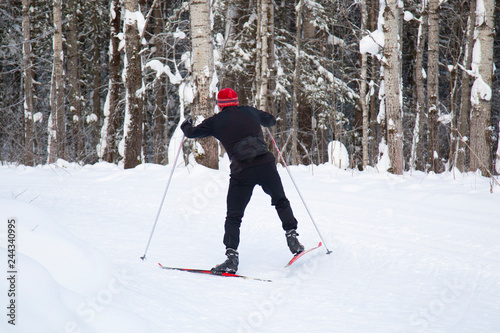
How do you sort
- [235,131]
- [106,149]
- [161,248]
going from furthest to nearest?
[106,149]
[161,248]
[235,131]

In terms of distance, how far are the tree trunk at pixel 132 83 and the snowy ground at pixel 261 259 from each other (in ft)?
11.3

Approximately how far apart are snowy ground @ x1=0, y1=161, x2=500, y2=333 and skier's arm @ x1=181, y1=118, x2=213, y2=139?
4.56 feet

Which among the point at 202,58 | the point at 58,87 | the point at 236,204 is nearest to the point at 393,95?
the point at 202,58

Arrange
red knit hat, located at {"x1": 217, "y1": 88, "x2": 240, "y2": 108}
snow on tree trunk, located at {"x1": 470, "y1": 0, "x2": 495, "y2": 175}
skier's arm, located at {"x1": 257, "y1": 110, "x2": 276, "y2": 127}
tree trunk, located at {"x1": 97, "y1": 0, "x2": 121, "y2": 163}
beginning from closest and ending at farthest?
red knit hat, located at {"x1": 217, "y1": 88, "x2": 240, "y2": 108} → skier's arm, located at {"x1": 257, "y1": 110, "x2": 276, "y2": 127} → snow on tree trunk, located at {"x1": 470, "y1": 0, "x2": 495, "y2": 175} → tree trunk, located at {"x1": 97, "y1": 0, "x2": 121, "y2": 163}

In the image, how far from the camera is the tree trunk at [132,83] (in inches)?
428

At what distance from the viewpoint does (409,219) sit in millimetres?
5438

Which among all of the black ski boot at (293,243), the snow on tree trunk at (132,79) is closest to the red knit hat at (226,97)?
the black ski boot at (293,243)

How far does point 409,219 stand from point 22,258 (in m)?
4.47

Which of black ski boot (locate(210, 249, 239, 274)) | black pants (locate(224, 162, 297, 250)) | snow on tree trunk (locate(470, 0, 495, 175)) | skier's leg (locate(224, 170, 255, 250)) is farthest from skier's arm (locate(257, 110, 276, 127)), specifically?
snow on tree trunk (locate(470, 0, 495, 175))

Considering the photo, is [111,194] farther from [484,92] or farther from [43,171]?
[484,92]

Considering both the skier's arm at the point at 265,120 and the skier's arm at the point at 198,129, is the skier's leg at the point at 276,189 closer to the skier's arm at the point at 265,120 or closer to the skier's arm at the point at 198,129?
the skier's arm at the point at 265,120

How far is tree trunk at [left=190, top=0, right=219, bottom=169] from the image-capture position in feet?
25.9

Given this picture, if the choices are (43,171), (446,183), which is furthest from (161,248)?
(43,171)

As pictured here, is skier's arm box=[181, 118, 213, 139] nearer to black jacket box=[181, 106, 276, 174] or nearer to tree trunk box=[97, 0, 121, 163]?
black jacket box=[181, 106, 276, 174]
